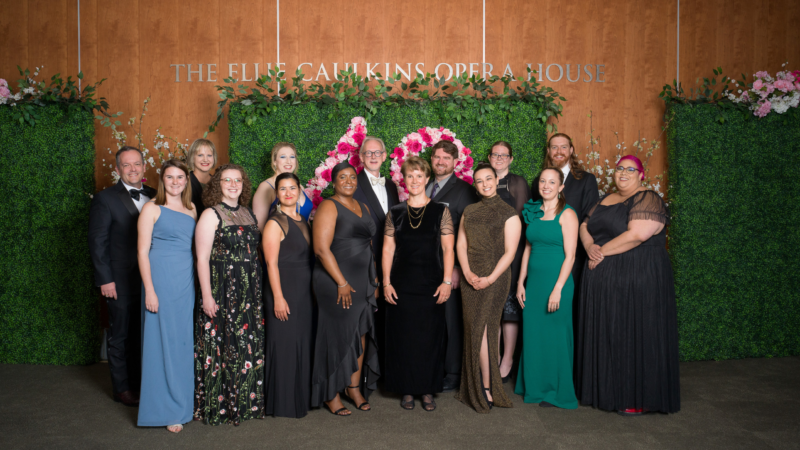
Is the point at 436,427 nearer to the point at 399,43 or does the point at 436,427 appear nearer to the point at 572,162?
the point at 572,162

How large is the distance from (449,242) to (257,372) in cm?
156

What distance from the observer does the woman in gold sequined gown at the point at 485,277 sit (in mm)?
3496

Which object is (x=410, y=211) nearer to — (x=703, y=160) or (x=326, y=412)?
(x=326, y=412)

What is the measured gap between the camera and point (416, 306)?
3486mm

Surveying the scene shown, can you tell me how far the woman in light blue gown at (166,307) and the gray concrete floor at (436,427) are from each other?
184 millimetres

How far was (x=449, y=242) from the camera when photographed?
345 centimetres

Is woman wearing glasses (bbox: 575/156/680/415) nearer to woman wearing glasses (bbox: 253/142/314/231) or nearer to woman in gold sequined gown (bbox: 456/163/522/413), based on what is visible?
woman in gold sequined gown (bbox: 456/163/522/413)

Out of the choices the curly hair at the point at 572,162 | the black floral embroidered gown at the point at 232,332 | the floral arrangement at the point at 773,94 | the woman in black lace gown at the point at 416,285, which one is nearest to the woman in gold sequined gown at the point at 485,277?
the woman in black lace gown at the point at 416,285

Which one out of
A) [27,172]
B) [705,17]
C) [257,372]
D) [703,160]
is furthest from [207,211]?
[705,17]

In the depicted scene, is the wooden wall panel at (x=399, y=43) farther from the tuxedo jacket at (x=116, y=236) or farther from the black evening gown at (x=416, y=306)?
the black evening gown at (x=416, y=306)

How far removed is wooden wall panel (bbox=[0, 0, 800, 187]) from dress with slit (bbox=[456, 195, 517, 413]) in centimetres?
253

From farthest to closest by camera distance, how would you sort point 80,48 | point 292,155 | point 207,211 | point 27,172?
point 80,48
point 27,172
point 292,155
point 207,211

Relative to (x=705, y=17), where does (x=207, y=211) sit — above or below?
below

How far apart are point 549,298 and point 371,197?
1529mm
